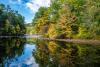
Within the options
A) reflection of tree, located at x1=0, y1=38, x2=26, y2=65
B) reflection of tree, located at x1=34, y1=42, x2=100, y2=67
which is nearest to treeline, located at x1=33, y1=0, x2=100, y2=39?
reflection of tree, located at x1=0, y1=38, x2=26, y2=65

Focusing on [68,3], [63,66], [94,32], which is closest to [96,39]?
[94,32]

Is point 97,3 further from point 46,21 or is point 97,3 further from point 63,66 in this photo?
point 46,21

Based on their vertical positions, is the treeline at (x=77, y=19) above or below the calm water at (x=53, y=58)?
above

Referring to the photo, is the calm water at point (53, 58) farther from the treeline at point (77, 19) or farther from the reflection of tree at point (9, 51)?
the treeline at point (77, 19)

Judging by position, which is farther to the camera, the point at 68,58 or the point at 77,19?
the point at 77,19

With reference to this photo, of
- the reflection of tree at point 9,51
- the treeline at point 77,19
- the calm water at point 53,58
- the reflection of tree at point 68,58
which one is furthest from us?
the treeline at point 77,19

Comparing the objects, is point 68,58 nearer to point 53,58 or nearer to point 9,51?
point 53,58

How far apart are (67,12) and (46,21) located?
4073 centimetres

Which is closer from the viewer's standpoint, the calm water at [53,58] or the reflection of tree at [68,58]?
the reflection of tree at [68,58]

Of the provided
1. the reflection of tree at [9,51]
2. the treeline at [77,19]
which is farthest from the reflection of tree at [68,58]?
the treeline at [77,19]

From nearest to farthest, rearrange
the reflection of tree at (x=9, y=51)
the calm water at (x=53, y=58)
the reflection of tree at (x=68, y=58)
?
the reflection of tree at (x=68, y=58)
the calm water at (x=53, y=58)
the reflection of tree at (x=9, y=51)

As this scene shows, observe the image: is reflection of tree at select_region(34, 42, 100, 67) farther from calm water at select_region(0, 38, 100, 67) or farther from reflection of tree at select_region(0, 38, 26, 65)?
reflection of tree at select_region(0, 38, 26, 65)

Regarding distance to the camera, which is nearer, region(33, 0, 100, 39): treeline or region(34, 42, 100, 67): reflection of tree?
region(34, 42, 100, 67): reflection of tree

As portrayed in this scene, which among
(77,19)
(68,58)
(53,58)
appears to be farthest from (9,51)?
(77,19)
